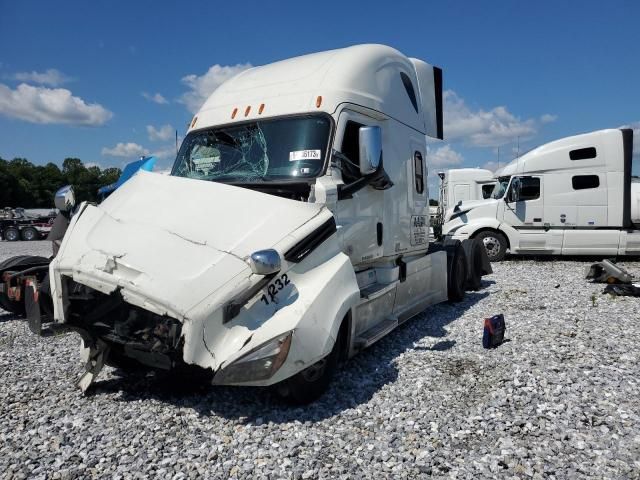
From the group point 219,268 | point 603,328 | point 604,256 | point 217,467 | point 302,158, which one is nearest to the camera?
point 217,467

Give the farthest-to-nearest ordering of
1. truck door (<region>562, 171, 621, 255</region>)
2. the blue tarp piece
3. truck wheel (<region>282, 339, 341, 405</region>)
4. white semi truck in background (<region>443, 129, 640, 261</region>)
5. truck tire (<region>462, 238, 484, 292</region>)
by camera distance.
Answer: truck door (<region>562, 171, 621, 255</region>)
white semi truck in background (<region>443, 129, 640, 261</region>)
truck tire (<region>462, 238, 484, 292</region>)
the blue tarp piece
truck wheel (<region>282, 339, 341, 405</region>)

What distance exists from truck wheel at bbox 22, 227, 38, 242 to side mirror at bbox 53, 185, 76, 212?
1092 inches

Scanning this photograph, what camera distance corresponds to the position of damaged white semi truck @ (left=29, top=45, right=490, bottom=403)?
11.1 feet

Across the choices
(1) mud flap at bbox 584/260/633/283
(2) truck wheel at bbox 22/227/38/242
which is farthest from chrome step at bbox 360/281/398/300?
(2) truck wheel at bbox 22/227/38/242

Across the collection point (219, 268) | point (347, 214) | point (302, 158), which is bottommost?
point (219, 268)

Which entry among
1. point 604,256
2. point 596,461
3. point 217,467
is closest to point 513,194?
point 604,256

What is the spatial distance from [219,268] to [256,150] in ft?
6.25

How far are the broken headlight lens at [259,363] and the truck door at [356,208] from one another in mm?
1581

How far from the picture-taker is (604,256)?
603 inches

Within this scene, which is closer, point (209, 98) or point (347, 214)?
point (347, 214)

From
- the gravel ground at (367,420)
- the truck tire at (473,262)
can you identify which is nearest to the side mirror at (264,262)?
the gravel ground at (367,420)


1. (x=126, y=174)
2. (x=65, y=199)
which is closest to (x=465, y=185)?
(x=126, y=174)

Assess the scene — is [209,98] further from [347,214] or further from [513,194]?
[513,194]

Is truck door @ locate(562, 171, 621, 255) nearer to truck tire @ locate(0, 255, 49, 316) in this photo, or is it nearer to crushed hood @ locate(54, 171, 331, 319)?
crushed hood @ locate(54, 171, 331, 319)
